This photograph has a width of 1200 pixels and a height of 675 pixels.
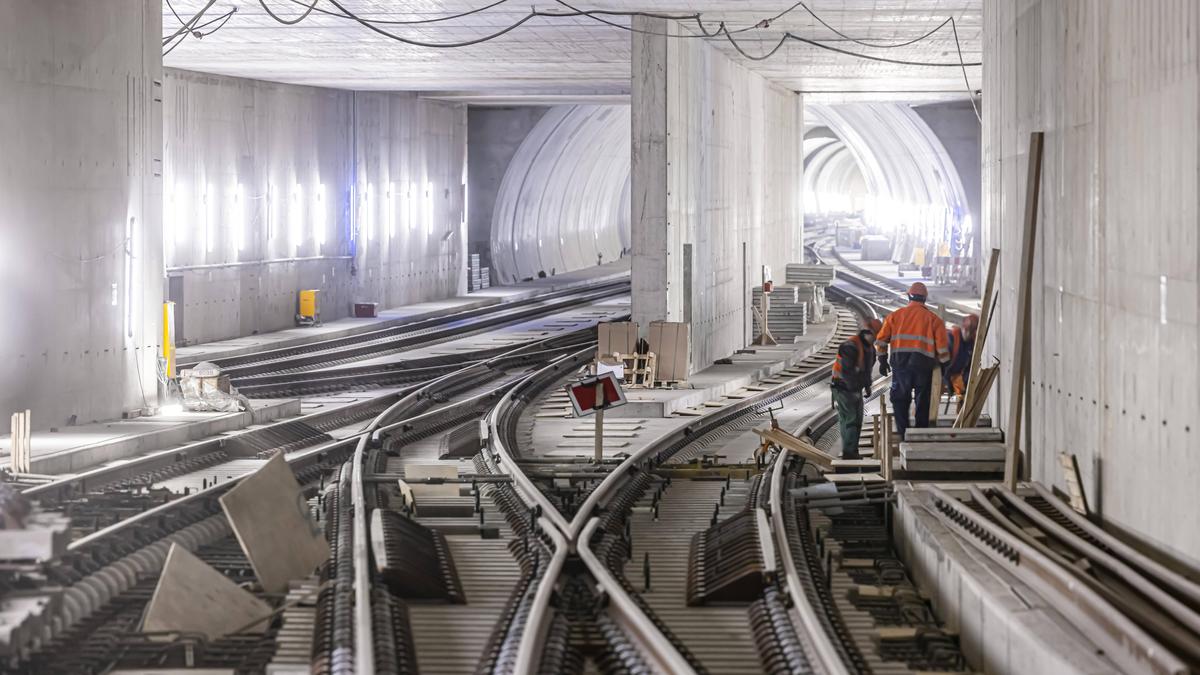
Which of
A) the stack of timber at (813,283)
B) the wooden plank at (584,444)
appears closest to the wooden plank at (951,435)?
the wooden plank at (584,444)

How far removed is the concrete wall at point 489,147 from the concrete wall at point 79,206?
25.1m

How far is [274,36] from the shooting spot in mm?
23172

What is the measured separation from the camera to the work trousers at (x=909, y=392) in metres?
14.2

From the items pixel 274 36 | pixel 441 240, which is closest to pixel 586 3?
pixel 274 36

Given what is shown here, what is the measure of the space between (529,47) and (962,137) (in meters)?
19.7

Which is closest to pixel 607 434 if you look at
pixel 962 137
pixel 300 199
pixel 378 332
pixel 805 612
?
pixel 805 612

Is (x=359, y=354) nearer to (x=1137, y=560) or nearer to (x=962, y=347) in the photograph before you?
(x=962, y=347)

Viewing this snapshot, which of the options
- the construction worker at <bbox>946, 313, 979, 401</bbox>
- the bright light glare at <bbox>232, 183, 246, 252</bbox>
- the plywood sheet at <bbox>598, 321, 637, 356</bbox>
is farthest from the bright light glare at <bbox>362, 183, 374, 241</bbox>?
the construction worker at <bbox>946, 313, 979, 401</bbox>

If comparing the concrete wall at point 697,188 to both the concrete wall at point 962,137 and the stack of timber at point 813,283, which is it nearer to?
the stack of timber at point 813,283

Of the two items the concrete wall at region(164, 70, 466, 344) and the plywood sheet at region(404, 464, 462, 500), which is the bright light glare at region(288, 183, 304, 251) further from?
the plywood sheet at region(404, 464, 462, 500)

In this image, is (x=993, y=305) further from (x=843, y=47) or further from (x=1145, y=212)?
(x=843, y=47)

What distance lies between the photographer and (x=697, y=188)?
23438mm

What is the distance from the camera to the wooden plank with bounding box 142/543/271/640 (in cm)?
791

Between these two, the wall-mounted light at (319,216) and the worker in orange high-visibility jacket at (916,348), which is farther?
the wall-mounted light at (319,216)
